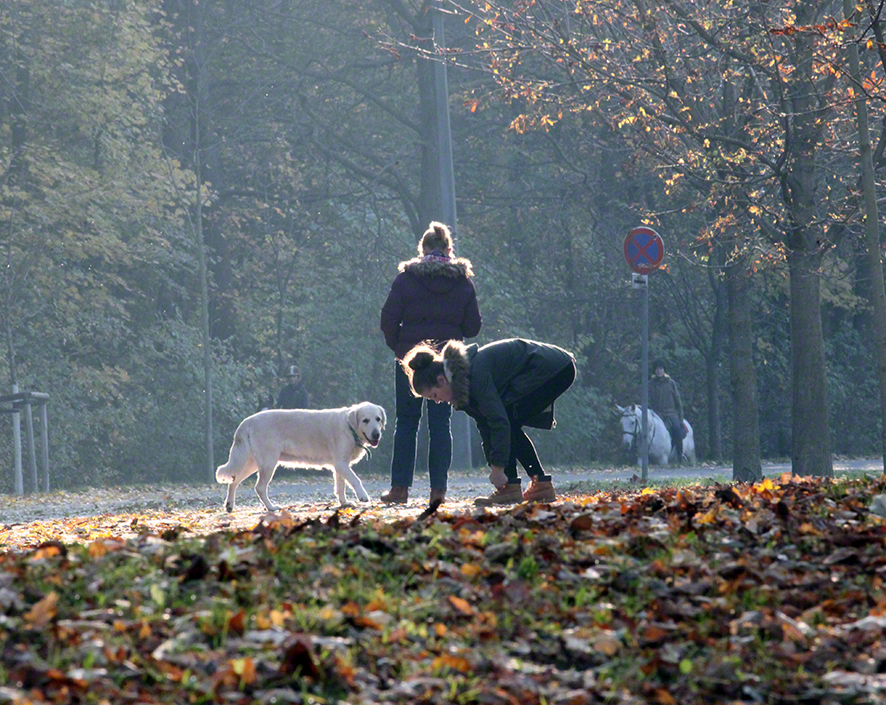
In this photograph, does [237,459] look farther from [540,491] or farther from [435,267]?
[540,491]

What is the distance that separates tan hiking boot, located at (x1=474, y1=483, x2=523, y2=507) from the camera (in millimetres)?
9414

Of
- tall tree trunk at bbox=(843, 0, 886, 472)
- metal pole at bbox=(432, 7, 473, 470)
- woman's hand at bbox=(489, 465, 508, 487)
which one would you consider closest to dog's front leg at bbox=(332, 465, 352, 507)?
woman's hand at bbox=(489, 465, 508, 487)

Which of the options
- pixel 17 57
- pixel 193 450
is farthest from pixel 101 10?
pixel 193 450

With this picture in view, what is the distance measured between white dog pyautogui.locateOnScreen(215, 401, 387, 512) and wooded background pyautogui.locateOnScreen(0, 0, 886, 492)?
11192 millimetres

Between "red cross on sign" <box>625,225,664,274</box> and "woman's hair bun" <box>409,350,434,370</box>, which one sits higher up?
"red cross on sign" <box>625,225,664,274</box>

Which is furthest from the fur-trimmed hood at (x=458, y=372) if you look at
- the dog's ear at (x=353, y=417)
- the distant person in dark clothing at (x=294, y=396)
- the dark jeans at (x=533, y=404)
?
the distant person in dark clothing at (x=294, y=396)

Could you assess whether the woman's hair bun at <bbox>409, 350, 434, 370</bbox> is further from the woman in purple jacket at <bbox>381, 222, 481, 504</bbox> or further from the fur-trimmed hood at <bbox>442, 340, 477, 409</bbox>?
the woman in purple jacket at <bbox>381, 222, 481, 504</bbox>

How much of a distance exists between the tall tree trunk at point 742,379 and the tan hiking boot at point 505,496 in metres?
8.34

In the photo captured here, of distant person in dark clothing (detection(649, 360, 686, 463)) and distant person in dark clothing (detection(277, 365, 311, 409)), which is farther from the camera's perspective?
distant person in dark clothing (detection(649, 360, 686, 463))

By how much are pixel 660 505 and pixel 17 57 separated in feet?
74.2

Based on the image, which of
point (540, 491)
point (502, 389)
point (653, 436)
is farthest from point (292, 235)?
point (502, 389)

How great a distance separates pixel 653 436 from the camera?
27.2m

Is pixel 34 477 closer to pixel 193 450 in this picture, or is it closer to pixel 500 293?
pixel 193 450

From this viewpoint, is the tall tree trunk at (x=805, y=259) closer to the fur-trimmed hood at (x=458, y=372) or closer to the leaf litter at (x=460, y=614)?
the fur-trimmed hood at (x=458, y=372)
